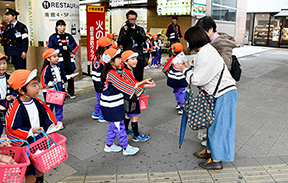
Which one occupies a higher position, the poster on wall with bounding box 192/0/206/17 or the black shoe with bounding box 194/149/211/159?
the poster on wall with bounding box 192/0/206/17

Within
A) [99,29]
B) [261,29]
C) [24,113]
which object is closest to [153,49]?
[99,29]

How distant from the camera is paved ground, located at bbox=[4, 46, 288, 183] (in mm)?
3350

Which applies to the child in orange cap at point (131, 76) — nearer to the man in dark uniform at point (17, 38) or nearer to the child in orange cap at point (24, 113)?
the child in orange cap at point (24, 113)

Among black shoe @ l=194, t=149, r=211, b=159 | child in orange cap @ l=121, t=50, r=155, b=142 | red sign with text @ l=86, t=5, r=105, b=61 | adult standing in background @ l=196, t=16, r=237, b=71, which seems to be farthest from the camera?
red sign with text @ l=86, t=5, r=105, b=61

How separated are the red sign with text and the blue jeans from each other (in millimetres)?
6481

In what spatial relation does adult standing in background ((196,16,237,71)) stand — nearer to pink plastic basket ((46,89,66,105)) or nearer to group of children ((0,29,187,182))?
group of children ((0,29,187,182))

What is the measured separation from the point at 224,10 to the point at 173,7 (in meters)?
6.04

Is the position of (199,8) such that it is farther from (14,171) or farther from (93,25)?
(14,171)

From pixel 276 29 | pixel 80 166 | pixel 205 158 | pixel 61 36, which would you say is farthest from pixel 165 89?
pixel 276 29

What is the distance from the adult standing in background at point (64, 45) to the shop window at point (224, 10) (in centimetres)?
1371

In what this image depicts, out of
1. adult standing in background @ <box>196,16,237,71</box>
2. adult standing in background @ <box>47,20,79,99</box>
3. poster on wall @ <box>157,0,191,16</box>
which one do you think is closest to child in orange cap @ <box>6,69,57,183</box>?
adult standing in background @ <box>196,16,237,71</box>

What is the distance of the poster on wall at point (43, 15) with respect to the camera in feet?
24.9

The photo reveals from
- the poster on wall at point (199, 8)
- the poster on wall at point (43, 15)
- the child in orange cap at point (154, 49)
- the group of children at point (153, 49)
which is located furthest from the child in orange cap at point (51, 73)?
the poster on wall at point (199, 8)

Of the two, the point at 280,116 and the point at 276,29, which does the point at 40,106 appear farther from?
the point at 276,29
